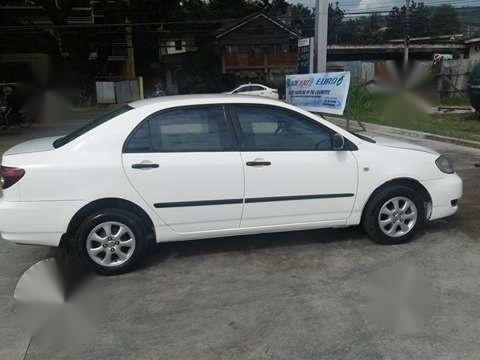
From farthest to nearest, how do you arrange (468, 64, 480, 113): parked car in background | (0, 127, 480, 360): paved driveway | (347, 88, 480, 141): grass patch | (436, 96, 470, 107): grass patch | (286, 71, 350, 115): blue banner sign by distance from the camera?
1. (436, 96, 470, 107): grass patch
2. (468, 64, 480, 113): parked car in background
3. (347, 88, 480, 141): grass patch
4. (286, 71, 350, 115): blue banner sign
5. (0, 127, 480, 360): paved driveway

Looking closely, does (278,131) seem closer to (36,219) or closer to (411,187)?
(411,187)

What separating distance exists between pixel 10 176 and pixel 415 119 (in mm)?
13176

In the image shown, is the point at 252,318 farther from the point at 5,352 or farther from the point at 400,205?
the point at 400,205

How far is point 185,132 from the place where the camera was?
15.8 feet

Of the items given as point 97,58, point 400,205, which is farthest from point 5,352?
point 97,58

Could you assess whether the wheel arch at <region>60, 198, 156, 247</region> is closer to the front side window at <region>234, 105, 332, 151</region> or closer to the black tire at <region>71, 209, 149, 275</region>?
the black tire at <region>71, 209, 149, 275</region>

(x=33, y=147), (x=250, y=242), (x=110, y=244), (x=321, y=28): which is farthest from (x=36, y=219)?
(x=321, y=28)

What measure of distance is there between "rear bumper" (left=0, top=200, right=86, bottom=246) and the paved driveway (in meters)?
0.46

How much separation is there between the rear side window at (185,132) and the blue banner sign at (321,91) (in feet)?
21.3

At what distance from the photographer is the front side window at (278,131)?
16.1ft

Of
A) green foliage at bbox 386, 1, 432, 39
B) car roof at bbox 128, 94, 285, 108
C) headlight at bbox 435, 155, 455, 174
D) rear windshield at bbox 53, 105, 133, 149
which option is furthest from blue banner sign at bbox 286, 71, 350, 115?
green foliage at bbox 386, 1, 432, 39

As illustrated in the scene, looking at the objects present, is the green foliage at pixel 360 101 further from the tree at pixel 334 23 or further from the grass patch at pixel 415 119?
the tree at pixel 334 23

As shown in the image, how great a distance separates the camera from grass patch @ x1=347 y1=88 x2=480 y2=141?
44.7 ft

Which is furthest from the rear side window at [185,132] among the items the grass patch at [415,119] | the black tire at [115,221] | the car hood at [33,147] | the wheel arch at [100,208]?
the grass patch at [415,119]
